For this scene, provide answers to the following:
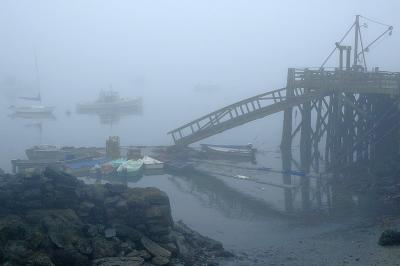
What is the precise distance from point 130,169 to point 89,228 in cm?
1294

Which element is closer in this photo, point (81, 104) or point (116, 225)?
point (116, 225)

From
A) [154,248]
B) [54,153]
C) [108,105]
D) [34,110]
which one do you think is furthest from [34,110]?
[154,248]

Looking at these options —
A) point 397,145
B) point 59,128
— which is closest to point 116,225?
point 397,145

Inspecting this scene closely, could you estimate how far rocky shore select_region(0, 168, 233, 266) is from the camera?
12.0 m

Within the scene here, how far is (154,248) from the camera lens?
43.8 ft

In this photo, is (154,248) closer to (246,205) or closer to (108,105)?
(246,205)

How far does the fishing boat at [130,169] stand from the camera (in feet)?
85.1

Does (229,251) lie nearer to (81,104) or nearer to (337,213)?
(337,213)

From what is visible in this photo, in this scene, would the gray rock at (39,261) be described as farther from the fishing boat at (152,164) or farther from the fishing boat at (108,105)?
the fishing boat at (108,105)

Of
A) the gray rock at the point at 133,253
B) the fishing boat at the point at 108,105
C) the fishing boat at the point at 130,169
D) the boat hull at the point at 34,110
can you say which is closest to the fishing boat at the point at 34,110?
the boat hull at the point at 34,110

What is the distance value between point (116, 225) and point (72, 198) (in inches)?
64.0

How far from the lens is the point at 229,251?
15.0m

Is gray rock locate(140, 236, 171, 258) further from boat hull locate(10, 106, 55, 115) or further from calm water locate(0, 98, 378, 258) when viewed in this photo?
boat hull locate(10, 106, 55, 115)

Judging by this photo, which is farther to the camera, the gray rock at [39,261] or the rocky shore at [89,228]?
the rocky shore at [89,228]
